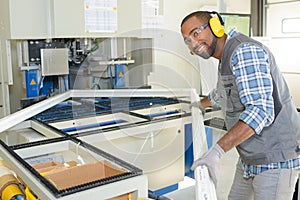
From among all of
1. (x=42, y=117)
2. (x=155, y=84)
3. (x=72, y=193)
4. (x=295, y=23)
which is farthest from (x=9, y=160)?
(x=295, y=23)

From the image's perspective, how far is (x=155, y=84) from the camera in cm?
299

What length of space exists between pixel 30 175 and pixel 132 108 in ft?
4.01

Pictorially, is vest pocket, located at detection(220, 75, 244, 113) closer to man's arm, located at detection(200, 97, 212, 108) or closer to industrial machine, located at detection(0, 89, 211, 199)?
industrial machine, located at detection(0, 89, 211, 199)

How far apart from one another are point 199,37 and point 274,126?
19.6 inches

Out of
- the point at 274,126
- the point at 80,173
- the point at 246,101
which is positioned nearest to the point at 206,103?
the point at 274,126

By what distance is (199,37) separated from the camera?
1511 mm

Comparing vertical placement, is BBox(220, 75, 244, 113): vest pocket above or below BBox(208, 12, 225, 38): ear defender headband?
below

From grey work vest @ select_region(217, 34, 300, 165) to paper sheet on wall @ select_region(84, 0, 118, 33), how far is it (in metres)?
1.33

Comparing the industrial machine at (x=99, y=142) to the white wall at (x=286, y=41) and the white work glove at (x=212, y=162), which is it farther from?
the white wall at (x=286, y=41)

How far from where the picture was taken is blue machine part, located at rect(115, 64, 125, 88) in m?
2.85

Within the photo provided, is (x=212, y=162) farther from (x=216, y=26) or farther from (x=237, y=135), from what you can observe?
(x=216, y=26)

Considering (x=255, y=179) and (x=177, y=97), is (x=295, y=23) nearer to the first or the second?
(x=177, y=97)

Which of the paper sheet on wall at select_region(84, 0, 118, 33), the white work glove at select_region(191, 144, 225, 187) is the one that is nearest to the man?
the white work glove at select_region(191, 144, 225, 187)

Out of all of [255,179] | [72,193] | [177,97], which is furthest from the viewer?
[177,97]
